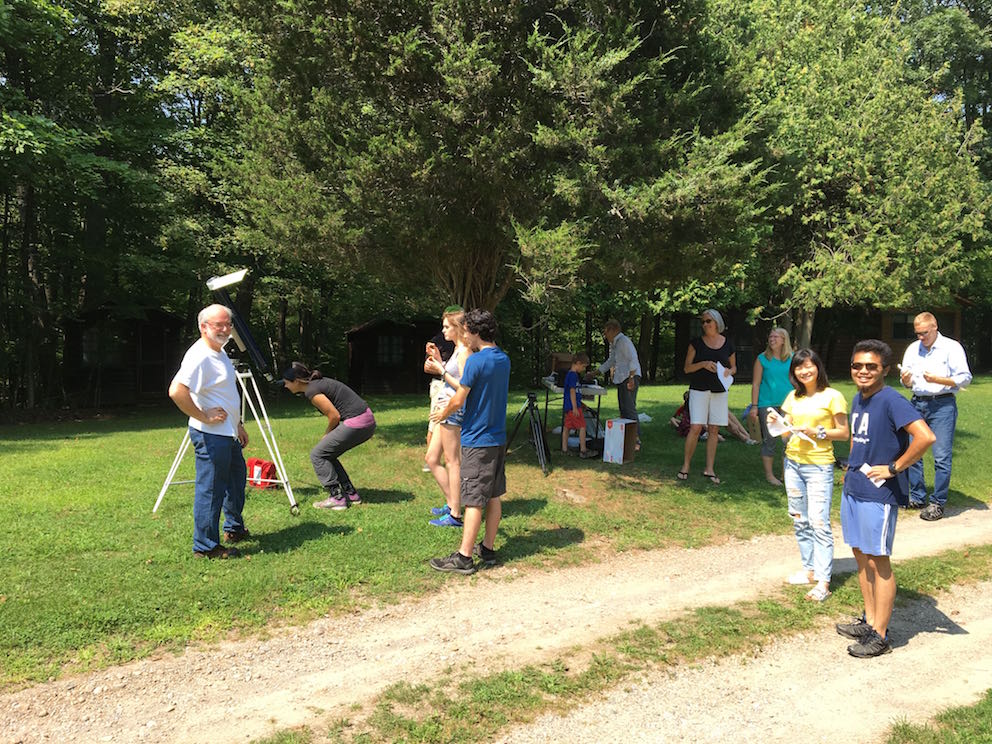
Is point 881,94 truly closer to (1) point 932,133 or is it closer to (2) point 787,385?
(1) point 932,133

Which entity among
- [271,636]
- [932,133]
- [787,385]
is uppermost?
[932,133]

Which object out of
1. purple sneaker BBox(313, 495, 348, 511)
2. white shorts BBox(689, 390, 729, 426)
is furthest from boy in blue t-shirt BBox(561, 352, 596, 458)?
purple sneaker BBox(313, 495, 348, 511)

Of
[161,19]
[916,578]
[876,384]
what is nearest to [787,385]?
[916,578]

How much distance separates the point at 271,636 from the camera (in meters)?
4.46

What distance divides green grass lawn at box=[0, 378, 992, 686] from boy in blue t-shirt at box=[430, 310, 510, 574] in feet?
1.39

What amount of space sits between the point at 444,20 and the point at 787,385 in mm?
6047

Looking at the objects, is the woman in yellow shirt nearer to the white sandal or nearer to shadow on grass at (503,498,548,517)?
the white sandal

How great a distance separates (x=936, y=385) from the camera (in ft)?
25.1

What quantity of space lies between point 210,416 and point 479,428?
7.00ft

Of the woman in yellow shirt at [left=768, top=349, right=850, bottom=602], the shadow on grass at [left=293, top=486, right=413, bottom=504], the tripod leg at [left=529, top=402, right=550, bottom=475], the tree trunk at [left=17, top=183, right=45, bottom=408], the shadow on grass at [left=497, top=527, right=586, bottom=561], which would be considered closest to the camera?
the woman in yellow shirt at [left=768, top=349, right=850, bottom=602]

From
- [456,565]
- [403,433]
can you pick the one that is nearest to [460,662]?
[456,565]

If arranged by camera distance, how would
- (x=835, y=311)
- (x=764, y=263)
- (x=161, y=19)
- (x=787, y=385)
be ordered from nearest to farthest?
(x=787, y=385), (x=161, y=19), (x=764, y=263), (x=835, y=311)

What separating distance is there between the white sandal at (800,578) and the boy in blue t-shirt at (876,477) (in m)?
0.99

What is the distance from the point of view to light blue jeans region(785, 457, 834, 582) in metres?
5.08
